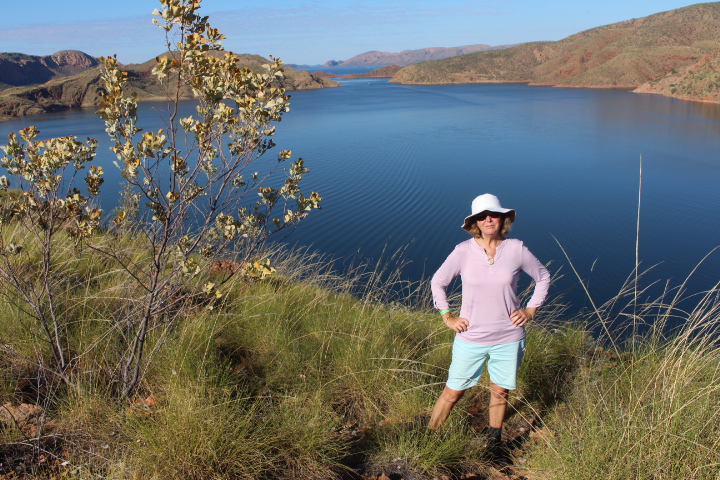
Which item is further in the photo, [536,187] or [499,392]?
[536,187]

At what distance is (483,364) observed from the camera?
2.42 m

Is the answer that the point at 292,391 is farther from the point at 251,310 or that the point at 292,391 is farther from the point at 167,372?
the point at 251,310

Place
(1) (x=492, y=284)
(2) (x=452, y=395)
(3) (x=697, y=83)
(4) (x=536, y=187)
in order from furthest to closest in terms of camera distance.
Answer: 1. (3) (x=697, y=83)
2. (4) (x=536, y=187)
3. (2) (x=452, y=395)
4. (1) (x=492, y=284)

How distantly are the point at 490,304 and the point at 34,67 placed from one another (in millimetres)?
→ 97183

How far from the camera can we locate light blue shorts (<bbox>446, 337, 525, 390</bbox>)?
238cm

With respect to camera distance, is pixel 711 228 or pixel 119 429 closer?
pixel 119 429

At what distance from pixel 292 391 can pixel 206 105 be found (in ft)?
5.09

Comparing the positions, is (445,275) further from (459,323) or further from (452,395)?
(452,395)

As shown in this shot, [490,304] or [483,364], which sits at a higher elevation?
[490,304]

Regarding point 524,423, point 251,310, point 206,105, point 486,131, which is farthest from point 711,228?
point 486,131

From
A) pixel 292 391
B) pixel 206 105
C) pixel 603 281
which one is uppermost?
pixel 206 105

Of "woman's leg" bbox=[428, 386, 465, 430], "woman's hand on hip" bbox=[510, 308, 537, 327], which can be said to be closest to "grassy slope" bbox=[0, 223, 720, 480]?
"woman's leg" bbox=[428, 386, 465, 430]

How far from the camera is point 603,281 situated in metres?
8.34

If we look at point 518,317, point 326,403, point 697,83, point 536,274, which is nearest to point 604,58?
point 697,83
